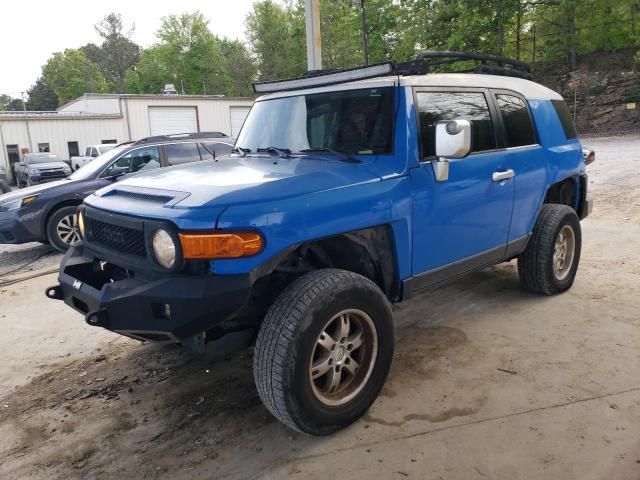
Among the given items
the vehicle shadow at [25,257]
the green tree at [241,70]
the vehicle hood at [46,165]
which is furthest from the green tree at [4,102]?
the vehicle shadow at [25,257]

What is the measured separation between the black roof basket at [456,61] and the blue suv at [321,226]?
2cm

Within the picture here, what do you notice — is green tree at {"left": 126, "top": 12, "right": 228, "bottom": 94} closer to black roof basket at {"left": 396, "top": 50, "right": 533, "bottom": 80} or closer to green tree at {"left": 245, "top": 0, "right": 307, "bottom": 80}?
green tree at {"left": 245, "top": 0, "right": 307, "bottom": 80}

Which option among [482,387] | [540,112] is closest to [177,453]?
[482,387]

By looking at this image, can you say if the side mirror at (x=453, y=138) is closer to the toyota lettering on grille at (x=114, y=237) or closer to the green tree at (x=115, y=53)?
the toyota lettering on grille at (x=114, y=237)

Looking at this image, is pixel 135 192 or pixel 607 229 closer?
pixel 135 192

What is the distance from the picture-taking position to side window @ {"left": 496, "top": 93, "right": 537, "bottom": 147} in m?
4.45

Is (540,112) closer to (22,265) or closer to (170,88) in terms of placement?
(22,265)

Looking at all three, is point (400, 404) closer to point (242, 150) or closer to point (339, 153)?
point (339, 153)

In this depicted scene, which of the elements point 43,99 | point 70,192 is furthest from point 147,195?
point 43,99

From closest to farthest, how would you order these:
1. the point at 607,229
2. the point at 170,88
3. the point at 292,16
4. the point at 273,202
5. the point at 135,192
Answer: the point at 273,202
the point at 135,192
the point at 607,229
the point at 170,88
the point at 292,16

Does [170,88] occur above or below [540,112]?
above

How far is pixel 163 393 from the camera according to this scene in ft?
12.2

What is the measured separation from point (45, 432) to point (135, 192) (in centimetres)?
159

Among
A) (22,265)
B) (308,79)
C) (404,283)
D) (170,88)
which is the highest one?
(170,88)
